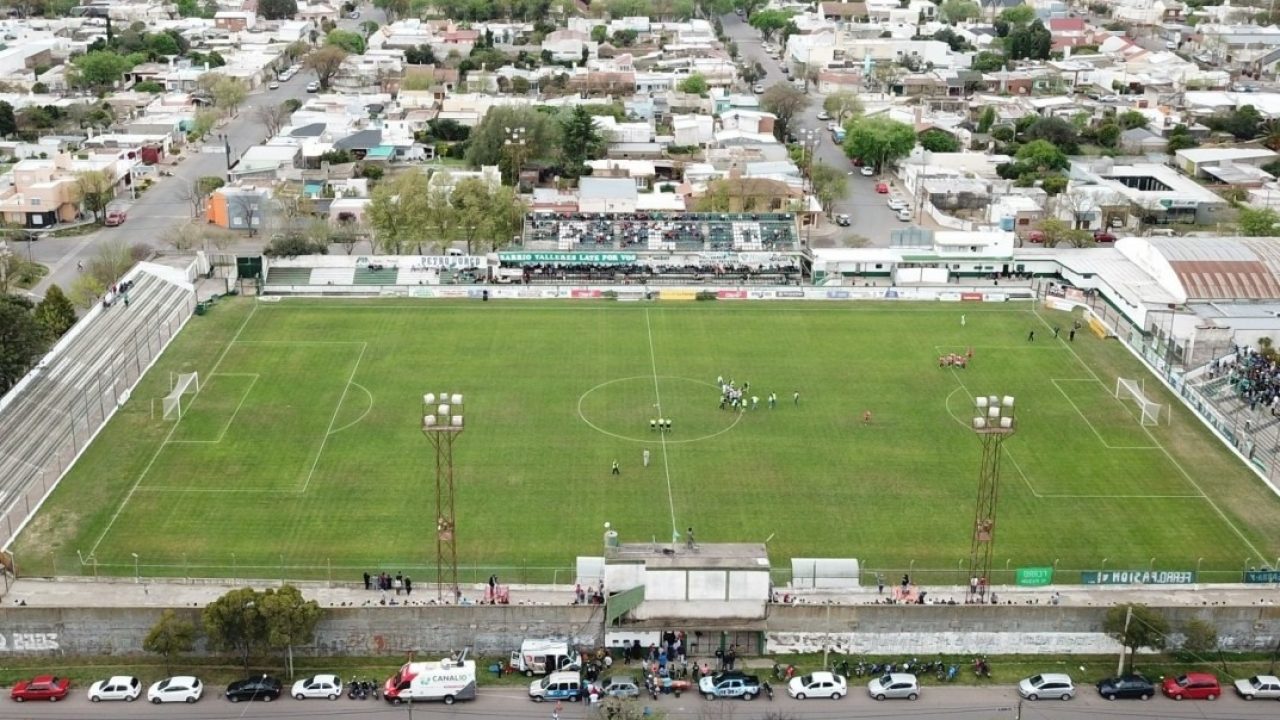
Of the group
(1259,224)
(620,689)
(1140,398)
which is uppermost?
(1259,224)

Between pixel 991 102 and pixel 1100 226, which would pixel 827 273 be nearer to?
pixel 1100 226

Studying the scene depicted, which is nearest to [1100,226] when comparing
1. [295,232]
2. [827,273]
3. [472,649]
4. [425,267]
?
[827,273]

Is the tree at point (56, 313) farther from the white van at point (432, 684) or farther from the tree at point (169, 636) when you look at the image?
the white van at point (432, 684)

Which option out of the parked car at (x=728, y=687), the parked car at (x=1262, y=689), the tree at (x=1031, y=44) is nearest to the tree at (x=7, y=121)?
the parked car at (x=728, y=687)

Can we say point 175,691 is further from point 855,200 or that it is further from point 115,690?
point 855,200

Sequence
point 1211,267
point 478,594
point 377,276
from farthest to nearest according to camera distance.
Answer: point 377,276 < point 1211,267 < point 478,594

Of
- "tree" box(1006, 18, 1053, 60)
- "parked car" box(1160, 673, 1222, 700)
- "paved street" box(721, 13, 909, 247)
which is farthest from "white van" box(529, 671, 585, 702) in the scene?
"tree" box(1006, 18, 1053, 60)

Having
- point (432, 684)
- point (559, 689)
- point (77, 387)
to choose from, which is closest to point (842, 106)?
point (77, 387)
